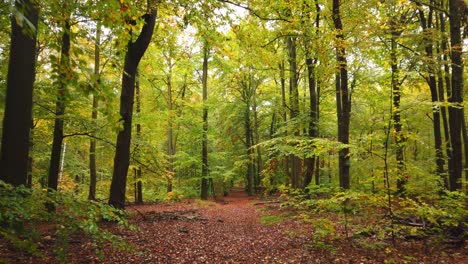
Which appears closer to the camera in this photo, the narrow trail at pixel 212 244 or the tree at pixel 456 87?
the narrow trail at pixel 212 244

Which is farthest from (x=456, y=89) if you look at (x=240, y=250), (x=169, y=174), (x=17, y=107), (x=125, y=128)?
(x=169, y=174)

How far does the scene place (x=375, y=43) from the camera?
7.98 metres

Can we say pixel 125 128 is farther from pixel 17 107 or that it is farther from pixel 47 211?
pixel 47 211

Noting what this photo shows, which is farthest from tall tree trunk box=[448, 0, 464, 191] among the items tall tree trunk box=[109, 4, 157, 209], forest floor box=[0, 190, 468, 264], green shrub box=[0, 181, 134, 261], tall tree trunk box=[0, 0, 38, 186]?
tall tree trunk box=[0, 0, 38, 186]

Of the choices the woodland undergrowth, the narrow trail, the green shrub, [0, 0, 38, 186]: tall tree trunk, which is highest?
[0, 0, 38, 186]: tall tree trunk

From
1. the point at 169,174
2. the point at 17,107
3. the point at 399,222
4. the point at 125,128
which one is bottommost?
the point at 399,222

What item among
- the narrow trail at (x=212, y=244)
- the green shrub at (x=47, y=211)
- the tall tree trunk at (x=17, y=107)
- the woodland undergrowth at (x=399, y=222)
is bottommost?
the narrow trail at (x=212, y=244)

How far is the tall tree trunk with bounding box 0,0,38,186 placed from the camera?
411 cm

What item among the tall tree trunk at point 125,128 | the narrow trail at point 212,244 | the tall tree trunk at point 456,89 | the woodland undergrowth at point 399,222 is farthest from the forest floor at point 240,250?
the tall tree trunk at point 456,89

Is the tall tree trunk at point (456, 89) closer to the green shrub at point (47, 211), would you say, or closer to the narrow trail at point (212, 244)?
the narrow trail at point (212, 244)

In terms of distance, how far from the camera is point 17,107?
13.9 ft

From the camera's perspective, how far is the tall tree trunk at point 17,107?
4109 millimetres

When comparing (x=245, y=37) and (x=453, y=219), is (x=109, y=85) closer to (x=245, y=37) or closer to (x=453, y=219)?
(x=245, y=37)

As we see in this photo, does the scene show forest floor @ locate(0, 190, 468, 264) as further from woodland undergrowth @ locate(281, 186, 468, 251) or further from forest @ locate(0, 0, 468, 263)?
woodland undergrowth @ locate(281, 186, 468, 251)
